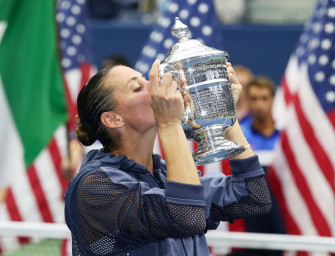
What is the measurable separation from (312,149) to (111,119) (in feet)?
7.92

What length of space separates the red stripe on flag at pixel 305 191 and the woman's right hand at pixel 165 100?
7.76ft

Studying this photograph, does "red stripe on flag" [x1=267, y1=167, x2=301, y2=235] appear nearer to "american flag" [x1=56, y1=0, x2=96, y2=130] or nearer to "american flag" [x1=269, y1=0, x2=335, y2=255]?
"american flag" [x1=269, y1=0, x2=335, y2=255]

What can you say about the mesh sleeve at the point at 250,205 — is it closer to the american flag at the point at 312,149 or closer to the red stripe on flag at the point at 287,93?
the american flag at the point at 312,149

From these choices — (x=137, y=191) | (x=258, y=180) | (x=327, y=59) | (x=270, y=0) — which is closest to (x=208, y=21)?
(x=327, y=59)

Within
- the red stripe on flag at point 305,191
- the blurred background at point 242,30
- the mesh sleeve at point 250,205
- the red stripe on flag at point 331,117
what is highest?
the mesh sleeve at point 250,205

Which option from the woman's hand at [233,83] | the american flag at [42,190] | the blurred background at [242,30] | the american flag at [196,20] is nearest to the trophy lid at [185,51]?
the woman's hand at [233,83]

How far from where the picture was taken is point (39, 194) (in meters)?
5.15

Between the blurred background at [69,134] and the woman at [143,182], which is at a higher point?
the woman at [143,182]

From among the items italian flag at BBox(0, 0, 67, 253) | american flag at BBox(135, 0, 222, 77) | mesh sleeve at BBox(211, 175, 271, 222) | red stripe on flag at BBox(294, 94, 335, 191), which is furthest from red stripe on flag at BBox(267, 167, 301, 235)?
mesh sleeve at BBox(211, 175, 271, 222)

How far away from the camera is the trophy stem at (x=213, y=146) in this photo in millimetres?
2221

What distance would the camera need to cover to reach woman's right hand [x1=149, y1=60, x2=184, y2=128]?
2035 mm

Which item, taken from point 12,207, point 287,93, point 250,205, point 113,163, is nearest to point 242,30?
point 287,93

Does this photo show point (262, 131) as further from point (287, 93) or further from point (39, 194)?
point (39, 194)

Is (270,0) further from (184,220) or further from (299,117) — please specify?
(184,220)
